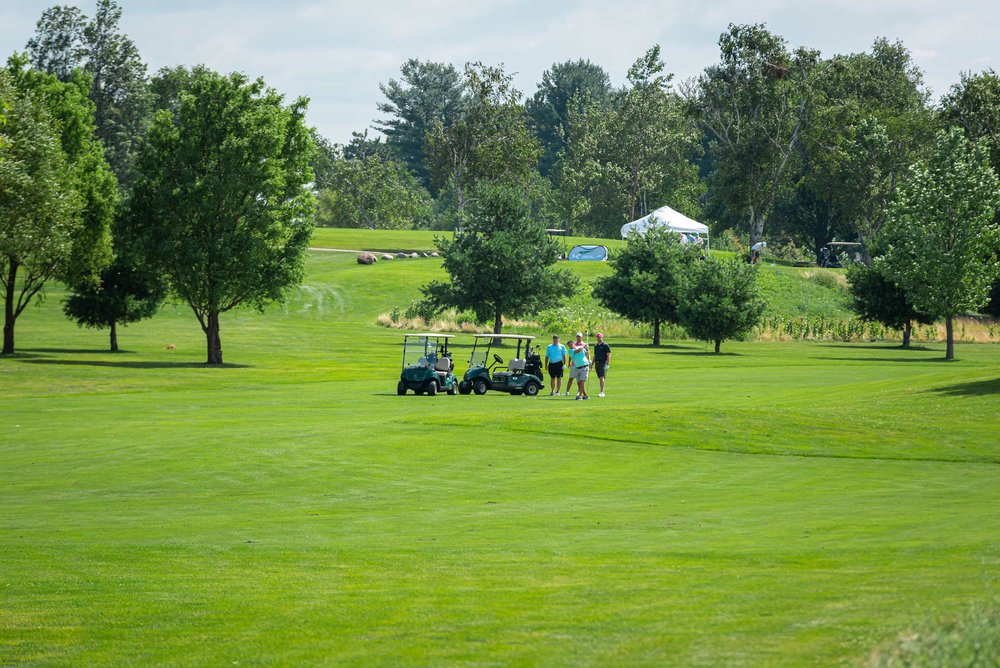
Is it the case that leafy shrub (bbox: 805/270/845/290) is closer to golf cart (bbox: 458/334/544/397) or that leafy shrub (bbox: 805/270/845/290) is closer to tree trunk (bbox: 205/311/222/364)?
tree trunk (bbox: 205/311/222/364)

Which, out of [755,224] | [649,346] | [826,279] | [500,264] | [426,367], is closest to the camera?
[426,367]

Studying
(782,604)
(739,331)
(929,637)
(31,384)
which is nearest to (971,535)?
(782,604)

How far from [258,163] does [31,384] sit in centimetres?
1520

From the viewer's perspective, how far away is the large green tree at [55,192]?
165ft

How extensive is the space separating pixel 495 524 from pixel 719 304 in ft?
178

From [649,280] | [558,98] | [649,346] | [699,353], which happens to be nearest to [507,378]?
[699,353]

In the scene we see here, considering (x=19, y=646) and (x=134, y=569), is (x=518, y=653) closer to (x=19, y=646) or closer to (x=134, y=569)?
(x=19, y=646)

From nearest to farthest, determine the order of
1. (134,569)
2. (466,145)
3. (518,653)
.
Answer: (518,653) → (134,569) → (466,145)

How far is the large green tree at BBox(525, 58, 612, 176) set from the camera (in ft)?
595

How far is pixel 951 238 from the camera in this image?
6700 centimetres

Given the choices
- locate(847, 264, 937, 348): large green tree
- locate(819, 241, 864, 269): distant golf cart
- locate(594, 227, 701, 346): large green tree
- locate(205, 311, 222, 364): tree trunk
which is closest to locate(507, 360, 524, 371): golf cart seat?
locate(205, 311, 222, 364): tree trunk

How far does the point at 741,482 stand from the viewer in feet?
68.1

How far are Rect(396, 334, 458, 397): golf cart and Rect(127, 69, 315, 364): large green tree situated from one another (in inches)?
679

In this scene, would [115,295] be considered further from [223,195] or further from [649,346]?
[649,346]
